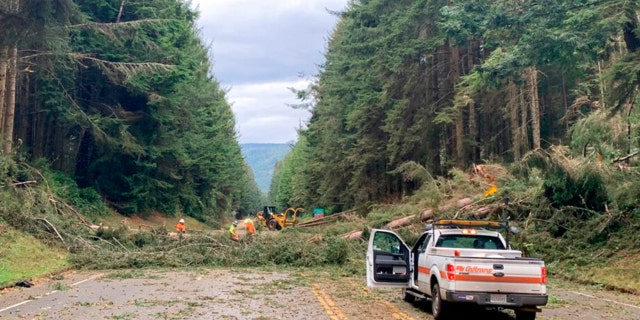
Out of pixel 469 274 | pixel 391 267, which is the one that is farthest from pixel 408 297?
pixel 469 274

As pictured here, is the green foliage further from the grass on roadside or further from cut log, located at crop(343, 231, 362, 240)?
cut log, located at crop(343, 231, 362, 240)

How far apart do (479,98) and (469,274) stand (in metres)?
23.0

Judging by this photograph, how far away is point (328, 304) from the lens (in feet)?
41.4

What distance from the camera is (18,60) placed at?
28.5 m

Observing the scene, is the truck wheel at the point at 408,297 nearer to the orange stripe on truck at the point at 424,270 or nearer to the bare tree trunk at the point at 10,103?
the orange stripe on truck at the point at 424,270

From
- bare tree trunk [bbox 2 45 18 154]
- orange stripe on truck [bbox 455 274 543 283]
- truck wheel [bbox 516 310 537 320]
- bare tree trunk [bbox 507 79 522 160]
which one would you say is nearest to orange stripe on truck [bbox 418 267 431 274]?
orange stripe on truck [bbox 455 274 543 283]

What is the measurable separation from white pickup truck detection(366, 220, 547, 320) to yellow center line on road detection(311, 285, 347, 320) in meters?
1.14

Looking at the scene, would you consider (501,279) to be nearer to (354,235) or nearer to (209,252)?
(209,252)

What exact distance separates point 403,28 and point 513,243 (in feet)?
52.4

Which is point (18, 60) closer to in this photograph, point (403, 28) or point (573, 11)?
point (403, 28)

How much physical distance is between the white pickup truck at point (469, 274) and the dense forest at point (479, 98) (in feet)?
23.7

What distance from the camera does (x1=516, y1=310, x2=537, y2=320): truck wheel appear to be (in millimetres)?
10633

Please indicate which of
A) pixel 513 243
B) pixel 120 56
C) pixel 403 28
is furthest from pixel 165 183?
pixel 513 243

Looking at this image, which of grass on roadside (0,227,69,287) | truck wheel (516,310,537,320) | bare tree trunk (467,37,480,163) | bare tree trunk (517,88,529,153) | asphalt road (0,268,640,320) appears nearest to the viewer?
truck wheel (516,310,537,320)
